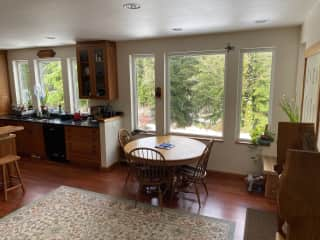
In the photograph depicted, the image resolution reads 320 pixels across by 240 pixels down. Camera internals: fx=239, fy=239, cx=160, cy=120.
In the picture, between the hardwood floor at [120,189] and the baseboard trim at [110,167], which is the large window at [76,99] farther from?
the baseboard trim at [110,167]

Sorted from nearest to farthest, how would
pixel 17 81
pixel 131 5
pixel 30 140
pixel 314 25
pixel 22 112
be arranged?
pixel 131 5, pixel 314 25, pixel 30 140, pixel 22 112, pixel 17 81

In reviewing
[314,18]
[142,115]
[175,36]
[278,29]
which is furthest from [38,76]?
[314,18]

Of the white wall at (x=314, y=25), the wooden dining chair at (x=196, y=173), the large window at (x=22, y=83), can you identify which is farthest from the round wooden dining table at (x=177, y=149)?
the large window at (x=22, y=83)

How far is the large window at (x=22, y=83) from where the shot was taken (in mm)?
5840

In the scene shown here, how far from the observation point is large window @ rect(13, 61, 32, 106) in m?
5.84

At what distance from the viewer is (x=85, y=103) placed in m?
5.27

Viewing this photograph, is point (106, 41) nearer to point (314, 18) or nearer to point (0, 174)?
point (0, 174)

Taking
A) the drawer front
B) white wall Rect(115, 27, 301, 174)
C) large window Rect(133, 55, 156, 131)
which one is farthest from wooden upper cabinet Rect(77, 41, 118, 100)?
the drawer front

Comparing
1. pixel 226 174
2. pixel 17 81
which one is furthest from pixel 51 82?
pixel 226 174

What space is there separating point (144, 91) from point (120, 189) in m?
1.92

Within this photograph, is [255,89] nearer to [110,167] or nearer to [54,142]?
[110,167]

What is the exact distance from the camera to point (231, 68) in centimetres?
385

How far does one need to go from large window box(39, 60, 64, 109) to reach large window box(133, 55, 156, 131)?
1.92 m

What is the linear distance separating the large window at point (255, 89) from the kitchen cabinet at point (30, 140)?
4031 millimetres
